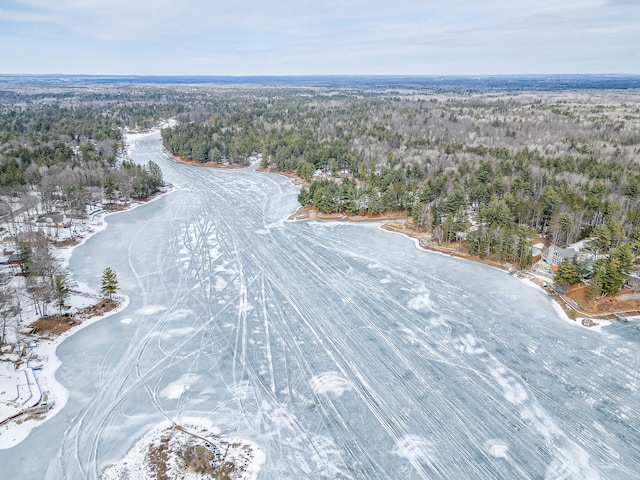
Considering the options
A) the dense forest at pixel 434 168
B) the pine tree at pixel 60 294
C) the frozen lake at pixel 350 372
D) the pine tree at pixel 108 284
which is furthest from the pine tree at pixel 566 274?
the pine tree at pixel 60 294

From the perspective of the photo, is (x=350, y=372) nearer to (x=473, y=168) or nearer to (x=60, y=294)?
(x=60, y=294)

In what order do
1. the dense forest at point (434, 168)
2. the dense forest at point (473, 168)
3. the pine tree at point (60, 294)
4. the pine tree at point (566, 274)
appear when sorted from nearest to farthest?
the pine tree at point (60, 294)
the pine tree at point (566, 274)
the dense forest at point (473, 168)
the dense forest at point (434, 168)

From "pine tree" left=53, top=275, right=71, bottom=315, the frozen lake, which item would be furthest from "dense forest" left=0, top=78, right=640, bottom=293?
"pine tree" left=53, top=275, right=71, bottom=315

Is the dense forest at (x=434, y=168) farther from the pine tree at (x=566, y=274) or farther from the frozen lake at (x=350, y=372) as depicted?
the frozen lake at (x=350, y=372)

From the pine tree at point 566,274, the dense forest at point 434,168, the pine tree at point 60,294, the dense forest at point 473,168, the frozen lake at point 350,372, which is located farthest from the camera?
the dense forest at point 434,168

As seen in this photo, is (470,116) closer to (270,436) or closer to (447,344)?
(447,344)

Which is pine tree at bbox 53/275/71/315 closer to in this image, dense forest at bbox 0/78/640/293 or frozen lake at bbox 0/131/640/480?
frozen lake at bbox 0/131/640/480
